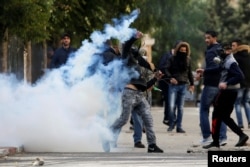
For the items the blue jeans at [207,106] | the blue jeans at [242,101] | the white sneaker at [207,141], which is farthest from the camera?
the blue jeans at [242,101]

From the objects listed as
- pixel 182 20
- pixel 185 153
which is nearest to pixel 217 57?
pixel 185 153

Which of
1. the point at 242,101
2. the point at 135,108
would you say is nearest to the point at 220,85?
the point at 135,108

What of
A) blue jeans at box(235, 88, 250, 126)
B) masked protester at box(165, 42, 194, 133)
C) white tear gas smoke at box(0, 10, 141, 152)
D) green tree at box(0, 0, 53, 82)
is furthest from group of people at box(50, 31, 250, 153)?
blue jeans at box(235, 88, 250, 126)

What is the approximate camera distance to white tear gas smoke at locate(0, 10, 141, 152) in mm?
14648

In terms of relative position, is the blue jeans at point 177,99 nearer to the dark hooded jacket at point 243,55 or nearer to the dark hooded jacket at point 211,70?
the dark hooded jacket at point 243,55

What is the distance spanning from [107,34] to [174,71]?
4.82m

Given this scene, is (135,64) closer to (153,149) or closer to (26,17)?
(153,149)

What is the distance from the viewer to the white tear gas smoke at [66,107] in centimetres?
1465

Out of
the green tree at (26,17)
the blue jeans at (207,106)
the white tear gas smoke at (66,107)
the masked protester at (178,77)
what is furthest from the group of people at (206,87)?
the masked protester at (178,77)

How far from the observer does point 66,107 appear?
14.7 meters

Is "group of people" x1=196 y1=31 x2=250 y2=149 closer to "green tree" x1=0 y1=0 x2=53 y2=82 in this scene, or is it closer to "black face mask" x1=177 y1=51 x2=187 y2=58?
"black face mask" x1=177 y1=51 x2=187 y2=58

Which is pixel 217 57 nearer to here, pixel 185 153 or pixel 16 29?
pixel 185 153

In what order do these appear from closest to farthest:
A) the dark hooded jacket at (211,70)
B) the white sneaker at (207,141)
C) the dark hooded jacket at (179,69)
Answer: the dark hooded jacket at (211,70) < the white sneaker at (207,141) < the dark hooded jacket at (179,69)

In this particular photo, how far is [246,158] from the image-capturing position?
9.45 meters
